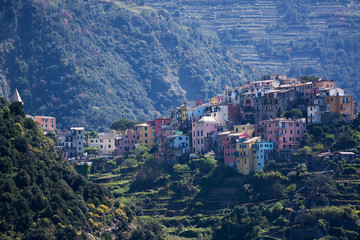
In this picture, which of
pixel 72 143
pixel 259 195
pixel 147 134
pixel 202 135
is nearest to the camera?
pixel 259 195

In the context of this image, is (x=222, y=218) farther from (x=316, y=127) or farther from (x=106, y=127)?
(x=106, y=127)

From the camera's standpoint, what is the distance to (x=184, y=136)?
420ft

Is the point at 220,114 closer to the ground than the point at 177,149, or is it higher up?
higher up

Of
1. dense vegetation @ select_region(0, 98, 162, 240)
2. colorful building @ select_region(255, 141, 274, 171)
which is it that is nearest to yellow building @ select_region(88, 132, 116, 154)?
dense vegetation @ select_region(0, 98, 162, 240)

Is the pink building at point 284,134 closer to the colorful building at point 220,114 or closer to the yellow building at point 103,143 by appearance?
the colorful building at point 220,114

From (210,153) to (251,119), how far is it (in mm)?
8532

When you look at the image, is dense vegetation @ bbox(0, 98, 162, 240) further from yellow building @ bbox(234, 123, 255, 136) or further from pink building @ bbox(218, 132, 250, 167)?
yellow building @ bbox(234, 123, 255, 136)

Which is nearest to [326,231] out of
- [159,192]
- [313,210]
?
[313,210]

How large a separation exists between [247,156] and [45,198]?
30374 millimetres

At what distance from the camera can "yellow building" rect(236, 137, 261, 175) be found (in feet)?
379

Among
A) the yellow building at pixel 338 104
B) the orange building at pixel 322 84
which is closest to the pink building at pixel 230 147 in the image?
the yellow building at pixel 338 104

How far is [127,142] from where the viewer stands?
142375 mm

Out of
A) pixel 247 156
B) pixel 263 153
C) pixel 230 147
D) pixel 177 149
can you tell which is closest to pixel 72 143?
pixel 177 149

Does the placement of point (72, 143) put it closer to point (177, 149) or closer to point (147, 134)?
point (147, 134)
